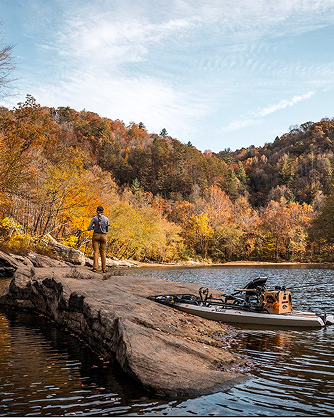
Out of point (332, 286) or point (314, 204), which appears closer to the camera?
point (332, 286)

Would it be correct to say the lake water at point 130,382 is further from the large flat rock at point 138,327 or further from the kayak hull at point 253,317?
the kayak hull at point 253,317

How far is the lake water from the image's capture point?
5758 millimetres

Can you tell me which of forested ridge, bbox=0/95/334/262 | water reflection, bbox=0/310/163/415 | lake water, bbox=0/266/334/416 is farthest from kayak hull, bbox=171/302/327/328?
forested ridge, bbox=0/95/334/262

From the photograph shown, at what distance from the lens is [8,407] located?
18.8ft

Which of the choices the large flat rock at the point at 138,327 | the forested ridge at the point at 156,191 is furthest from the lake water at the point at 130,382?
the forested ridge at the point at 156,191

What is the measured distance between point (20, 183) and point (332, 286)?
2175cm

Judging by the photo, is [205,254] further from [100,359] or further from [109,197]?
[100,359]

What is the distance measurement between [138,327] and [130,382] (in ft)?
4.66

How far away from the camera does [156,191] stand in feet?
355

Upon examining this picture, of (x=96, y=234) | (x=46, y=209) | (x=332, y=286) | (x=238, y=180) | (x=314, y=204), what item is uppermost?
(x=238, y=180)

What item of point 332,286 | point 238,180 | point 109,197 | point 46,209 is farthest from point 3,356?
point 238,180

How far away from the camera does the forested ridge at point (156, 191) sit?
28.2m

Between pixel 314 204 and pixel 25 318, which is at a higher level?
pixel 314 204

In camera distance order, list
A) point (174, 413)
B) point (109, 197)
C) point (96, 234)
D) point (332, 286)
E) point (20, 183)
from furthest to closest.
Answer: point (109, 197) → point (332, 286) → point (20, 183) → point (96, 234) → point (174, 413)
